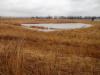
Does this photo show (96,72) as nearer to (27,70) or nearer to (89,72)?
(89,72)

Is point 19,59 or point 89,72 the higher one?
point 19,59

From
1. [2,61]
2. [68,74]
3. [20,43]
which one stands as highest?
→ [20,43]

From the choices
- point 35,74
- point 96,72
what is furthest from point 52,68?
point 96,72

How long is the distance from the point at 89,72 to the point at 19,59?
2348 millimetres

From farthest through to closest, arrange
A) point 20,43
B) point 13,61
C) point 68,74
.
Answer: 1. point 20,43
2. point 68,74
3. point 13,61

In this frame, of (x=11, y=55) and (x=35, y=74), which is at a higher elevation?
(x=11, y=55)

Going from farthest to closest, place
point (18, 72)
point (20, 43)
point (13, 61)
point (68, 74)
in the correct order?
1. point (20, 43)
2. point (68, 74)
3. point (13, 61)
4. point (18, 72)

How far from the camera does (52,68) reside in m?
6.11

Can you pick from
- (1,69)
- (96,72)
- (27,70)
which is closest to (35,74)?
(27,70)

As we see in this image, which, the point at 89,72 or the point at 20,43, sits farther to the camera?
the point at 20,43

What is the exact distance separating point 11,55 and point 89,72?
8.64 ft

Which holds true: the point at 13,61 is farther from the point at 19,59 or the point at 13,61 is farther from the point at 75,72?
the point at 75,72

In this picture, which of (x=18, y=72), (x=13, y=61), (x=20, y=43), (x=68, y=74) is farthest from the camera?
(x=20, y=43)

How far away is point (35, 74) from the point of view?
5750 mm
